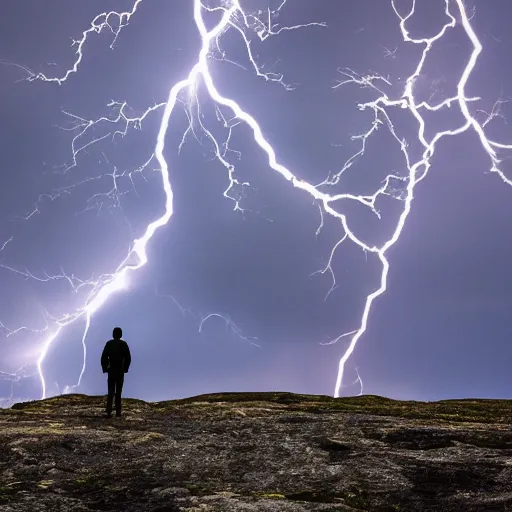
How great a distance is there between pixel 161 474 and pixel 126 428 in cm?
426

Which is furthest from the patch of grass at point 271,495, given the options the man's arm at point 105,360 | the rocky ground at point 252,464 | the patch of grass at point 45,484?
the man's arm at point 105,360

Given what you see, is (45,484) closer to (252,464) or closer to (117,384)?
(252,464)

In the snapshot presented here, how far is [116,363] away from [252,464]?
22.2 ft

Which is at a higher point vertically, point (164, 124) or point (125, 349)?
point (164, 124)

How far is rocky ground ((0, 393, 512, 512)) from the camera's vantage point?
301 inches

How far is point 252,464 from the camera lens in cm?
978

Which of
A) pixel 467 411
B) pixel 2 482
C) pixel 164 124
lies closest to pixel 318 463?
pixel 2 482

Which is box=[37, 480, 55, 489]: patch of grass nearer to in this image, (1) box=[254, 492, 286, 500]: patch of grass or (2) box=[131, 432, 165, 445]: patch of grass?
(2) box=[131, 432, 165, 445]: patch of grass

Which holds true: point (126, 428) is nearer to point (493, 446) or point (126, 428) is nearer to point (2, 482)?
point (2, 482)

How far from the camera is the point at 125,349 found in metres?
15.6

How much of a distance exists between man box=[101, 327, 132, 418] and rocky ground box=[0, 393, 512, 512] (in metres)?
0.82

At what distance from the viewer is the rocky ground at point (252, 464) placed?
764 cm

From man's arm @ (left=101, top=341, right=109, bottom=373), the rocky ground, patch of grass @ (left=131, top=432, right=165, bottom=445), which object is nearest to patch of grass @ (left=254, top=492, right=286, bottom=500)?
the rocky ground

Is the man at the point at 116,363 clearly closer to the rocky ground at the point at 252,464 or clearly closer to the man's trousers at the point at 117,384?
the man's trousers at the point at 117,384
